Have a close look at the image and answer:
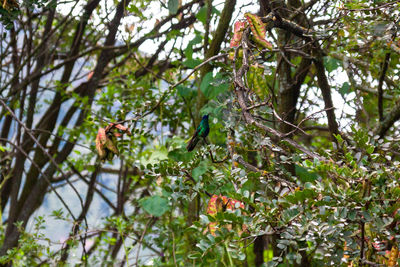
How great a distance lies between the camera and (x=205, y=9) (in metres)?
1.60

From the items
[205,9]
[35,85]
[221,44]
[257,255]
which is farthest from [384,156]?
[35,85]

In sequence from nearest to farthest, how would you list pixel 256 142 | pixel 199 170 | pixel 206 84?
pixel 256 142
pixel 199 170
pixel 206 84

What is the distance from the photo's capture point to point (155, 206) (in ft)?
4.70

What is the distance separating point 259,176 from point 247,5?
0.84 m

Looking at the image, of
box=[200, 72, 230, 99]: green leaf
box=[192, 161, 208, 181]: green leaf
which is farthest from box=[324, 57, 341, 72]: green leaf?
box=[192, 161, 208, 181]: green leaf

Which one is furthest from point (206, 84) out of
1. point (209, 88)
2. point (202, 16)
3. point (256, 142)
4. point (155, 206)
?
point (256, 142)

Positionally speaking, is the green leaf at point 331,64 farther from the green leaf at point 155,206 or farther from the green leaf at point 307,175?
the green leaf at point 155,206

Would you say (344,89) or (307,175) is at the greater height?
(344,89)

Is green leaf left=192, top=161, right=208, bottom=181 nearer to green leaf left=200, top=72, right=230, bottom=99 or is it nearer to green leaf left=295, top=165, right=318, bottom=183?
green leaf left=295, top=165, right=318, bottom=183

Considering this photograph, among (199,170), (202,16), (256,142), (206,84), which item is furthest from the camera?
(202,16)

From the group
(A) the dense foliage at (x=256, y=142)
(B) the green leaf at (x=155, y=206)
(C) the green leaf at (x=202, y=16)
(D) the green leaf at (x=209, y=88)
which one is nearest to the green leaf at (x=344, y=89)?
A: (A) the dense foliage at (x=256, y=142)

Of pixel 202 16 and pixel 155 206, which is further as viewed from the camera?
pixel 202 16

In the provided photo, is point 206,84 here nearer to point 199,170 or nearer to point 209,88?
point 209,88

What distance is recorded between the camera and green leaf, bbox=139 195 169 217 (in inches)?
55.6
